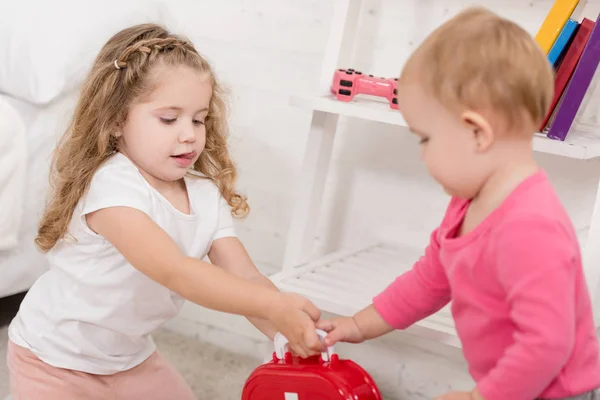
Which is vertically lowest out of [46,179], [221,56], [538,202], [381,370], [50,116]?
[381,370]

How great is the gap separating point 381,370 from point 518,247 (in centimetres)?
84

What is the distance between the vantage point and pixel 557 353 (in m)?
0.73

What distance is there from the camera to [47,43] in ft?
4.54

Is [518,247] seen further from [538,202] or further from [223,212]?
[223,212]

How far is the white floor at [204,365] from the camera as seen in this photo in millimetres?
1494

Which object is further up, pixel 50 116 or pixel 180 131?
pixel 180 131

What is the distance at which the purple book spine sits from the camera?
1.06 metres

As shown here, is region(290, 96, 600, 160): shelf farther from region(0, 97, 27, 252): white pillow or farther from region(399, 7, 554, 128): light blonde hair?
region(0, 97, 27, 252): white pillow

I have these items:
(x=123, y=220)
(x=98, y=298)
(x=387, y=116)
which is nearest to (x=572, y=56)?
(x=387, y=116)

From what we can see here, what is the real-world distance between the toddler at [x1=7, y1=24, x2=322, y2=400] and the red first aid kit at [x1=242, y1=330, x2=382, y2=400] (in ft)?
0.39

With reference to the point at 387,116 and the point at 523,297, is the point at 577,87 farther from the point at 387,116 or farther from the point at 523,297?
the point at 523,297

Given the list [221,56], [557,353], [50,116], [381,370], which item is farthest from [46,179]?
[557,353]

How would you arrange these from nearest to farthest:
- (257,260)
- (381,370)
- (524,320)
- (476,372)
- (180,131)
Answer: (524,320) < (476,372) < (180,131) < (381,370) < (257,260)

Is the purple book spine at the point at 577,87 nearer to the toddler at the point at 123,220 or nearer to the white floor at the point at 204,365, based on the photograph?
the toddler at the point at 123,220
